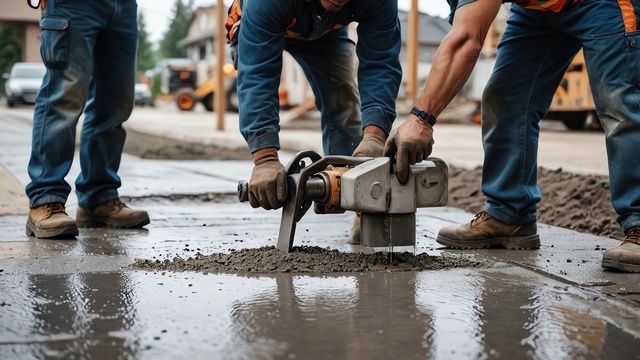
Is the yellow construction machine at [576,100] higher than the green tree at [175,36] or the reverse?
the reverse

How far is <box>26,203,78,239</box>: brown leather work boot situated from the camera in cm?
427

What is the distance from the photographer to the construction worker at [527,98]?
3.42 metres

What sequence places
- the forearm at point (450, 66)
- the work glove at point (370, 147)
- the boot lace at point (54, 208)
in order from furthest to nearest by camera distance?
the boot lace at point (54, 208), the work glove at point (370, 147), the forearm at point (450, 66)

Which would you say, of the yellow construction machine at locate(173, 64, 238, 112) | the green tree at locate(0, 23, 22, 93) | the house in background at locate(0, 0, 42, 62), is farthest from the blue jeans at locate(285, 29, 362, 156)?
the green tree at locate(0, 23, 22, 93)

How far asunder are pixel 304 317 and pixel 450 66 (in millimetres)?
1233

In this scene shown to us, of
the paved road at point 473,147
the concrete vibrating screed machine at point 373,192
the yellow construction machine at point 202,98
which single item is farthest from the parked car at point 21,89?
the concrete vibrating screed machine at point 373,192

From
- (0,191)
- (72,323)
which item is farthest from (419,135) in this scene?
(0,191)

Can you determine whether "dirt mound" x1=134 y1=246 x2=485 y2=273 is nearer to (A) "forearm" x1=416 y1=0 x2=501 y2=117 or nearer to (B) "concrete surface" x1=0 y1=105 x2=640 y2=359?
(B) "concrete surface" x1=0 y1=105 x2=640 y2=359

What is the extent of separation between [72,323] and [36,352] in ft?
0.99

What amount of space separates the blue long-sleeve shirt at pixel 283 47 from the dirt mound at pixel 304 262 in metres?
0.47

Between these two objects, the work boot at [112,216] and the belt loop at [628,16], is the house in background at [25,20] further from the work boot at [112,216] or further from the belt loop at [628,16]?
the belt loop at [628,16]

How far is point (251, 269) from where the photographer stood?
347 centimetres

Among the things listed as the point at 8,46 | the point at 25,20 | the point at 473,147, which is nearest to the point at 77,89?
the point at 473,147

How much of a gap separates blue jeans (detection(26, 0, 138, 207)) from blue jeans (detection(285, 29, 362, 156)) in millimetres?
1014
